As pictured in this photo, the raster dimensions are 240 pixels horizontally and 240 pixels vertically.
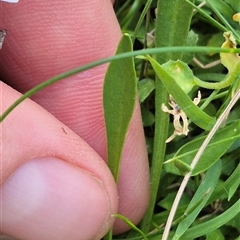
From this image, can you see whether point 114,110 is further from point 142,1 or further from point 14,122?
point 142,1

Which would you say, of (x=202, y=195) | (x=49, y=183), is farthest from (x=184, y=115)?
(x=49, y=183)

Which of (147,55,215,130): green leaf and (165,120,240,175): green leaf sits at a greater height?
(147,55,215,130): green leaf

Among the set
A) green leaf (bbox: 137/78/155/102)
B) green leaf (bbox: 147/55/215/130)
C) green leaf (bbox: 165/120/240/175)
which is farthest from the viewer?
green leaf (bbox: 137/78/155/102)

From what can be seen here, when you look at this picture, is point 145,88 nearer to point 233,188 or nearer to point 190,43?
point 190,43

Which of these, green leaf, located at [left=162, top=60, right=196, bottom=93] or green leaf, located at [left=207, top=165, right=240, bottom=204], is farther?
green leaf, located at [left=207, top=165, right=240, bottom=204]

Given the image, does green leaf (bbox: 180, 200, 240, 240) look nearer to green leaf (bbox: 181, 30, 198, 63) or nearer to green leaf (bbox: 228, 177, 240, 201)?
green leaf (bbox: 228, 177, 240, 201)

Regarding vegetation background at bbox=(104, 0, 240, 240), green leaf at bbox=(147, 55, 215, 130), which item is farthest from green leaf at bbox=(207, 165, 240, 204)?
green leaf at bbox=(147, 55, 215, 130)
